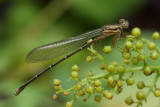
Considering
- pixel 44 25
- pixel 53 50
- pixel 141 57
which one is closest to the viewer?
pixel 141 57

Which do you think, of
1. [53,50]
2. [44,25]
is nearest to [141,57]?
[53,50]

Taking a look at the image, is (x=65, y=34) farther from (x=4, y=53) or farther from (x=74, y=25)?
(x=4, y=53)

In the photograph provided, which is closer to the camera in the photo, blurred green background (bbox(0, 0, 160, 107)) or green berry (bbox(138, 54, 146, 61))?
green berry (bbox(138, 54, 146, 61))

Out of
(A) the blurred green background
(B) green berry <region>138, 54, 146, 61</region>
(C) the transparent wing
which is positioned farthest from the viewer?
(A) the blurred green background

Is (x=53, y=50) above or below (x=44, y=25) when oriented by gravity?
below

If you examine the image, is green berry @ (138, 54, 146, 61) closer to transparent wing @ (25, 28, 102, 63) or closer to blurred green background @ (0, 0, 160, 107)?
transparent wing @ (25, 28, 102, 63)

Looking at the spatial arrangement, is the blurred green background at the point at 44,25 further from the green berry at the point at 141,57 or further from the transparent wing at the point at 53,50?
the green berry at the point at 141,57

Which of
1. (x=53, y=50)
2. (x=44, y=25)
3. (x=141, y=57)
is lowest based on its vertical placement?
(x=141, y=57)

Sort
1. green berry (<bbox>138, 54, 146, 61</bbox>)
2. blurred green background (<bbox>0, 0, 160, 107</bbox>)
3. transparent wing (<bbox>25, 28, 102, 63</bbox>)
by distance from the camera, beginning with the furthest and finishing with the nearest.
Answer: blurred green background (<bbox>0, 0, 160, 107</bbox>)
transparent wing (<bbox>25, 28, 102, 63</bbox>)
green berry (<bbox>138, 54, 146, 61</bbox>)

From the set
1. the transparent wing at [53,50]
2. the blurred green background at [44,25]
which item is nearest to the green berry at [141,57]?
the transparent wing at [53,50]

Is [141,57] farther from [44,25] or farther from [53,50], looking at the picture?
[44,25]

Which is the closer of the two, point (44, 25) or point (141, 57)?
point (141, 57)

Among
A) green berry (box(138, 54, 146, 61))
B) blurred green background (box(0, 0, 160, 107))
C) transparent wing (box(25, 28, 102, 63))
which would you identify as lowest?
green berry (box(138, 54, 146, 61))

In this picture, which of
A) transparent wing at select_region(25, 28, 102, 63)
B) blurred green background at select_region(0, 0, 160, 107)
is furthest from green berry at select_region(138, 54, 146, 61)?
blurred green background at select_region(0, 0, 160, 107)
